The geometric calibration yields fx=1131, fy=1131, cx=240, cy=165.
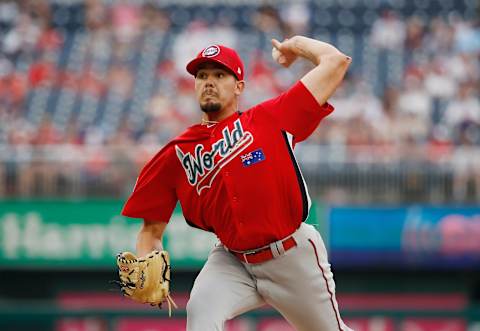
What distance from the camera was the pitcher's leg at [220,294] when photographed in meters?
5.24

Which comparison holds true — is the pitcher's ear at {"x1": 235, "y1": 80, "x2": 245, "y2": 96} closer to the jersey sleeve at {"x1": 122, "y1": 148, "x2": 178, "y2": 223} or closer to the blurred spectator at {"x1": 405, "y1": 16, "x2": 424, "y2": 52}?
the jersey sleeve at {"x1": 122, "y1": 148, "x2": 178, "y2": 223}

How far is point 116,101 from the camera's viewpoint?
44.7 feet

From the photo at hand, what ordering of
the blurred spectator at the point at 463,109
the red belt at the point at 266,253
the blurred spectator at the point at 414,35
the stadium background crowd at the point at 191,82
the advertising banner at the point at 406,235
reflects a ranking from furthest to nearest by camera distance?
the blurred spectator at the point at 414,35 → the blurred spectator at the point at 463,109 → the stadium background crowd at the point at 191,82 → the advertising banner at the point at 406,235 → the red belt at the point at 266,253

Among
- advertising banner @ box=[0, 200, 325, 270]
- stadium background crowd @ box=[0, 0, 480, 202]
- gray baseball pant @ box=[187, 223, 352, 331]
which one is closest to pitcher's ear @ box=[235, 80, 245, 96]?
gray baseball pant @ box=[187, 223, 352, 331]

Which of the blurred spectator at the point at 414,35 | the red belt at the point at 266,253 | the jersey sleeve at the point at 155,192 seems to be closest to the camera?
Result: the red belt at the point at 266,253

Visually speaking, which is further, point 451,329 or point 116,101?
point 116,101

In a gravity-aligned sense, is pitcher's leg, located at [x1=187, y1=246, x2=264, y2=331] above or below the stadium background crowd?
below

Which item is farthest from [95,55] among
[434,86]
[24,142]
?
[434,86]

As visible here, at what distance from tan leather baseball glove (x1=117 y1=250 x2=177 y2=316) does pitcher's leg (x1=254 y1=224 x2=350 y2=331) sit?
0.46m

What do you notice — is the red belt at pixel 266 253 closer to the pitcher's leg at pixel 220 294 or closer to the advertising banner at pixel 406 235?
the pitcher's leg at pixel 220 294

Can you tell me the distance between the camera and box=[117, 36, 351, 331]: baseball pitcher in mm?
5254

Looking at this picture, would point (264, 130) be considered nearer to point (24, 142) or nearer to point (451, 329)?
point (451, 329)

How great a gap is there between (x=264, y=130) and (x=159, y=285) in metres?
0.92

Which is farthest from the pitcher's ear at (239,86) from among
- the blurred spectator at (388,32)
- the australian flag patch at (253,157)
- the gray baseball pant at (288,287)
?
the blurred spectator at (388,32)
